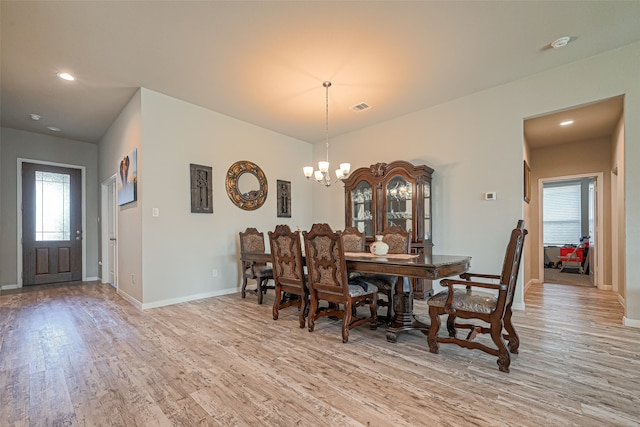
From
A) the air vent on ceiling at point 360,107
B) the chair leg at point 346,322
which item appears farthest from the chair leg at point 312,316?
the air vent on ceiling at point 360,107

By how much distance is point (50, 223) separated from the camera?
552cm

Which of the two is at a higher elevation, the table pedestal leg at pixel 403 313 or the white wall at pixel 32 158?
the white wall at pixel 32 158

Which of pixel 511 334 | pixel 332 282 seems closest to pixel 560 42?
pixel 511 334

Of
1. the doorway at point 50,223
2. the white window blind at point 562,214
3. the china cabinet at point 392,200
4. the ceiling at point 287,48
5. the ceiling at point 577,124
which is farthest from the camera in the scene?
the white window blind at point 562,214

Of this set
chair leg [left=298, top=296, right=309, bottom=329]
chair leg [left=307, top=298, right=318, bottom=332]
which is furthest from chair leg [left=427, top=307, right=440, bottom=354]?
chair leg [left=298, top=296, right=309, bottom=329]

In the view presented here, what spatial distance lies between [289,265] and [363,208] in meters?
2.21

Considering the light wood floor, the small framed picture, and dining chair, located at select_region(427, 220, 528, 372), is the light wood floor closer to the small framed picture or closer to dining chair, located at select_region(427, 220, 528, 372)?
dining chair, located at select_region(427, 220, 528, 372)

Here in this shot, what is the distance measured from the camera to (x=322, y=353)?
2.34 m

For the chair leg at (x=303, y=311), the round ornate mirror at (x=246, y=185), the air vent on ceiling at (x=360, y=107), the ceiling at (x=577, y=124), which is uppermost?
the air vent on ceiling at (x=360, y=107)

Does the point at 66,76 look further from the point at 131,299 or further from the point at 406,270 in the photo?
the point at 406,270

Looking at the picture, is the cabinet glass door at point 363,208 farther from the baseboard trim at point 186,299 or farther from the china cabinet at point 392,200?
the baseboard trim at point 186,299

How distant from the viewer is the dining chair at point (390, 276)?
2939 millimetres

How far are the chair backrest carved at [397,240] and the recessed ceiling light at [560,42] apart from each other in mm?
2344

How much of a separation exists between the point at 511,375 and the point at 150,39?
4.09 metres
